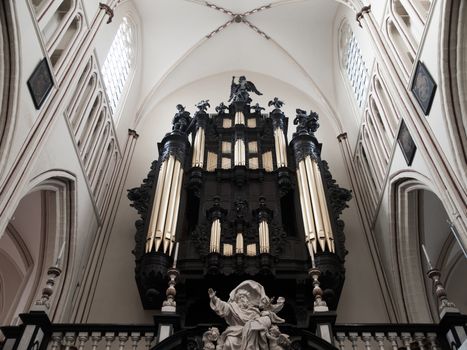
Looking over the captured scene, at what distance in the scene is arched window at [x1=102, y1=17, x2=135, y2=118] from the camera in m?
14.2

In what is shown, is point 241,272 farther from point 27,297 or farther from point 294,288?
point 27,297

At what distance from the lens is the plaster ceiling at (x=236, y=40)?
16.6m

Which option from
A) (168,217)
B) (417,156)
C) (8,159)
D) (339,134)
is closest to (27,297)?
(168,217)

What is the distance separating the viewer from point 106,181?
13578mm

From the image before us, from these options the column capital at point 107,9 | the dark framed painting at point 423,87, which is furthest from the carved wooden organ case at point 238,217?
the column capital at point 107,9

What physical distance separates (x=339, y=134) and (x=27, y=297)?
1002 cm

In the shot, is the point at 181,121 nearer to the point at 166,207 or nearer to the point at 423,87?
the point at 166,207

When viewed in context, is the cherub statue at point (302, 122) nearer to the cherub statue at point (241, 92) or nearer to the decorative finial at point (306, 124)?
the decorative finial at point (306, 124)

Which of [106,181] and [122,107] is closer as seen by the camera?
[106,181]

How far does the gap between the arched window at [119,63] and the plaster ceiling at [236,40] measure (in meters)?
0.85

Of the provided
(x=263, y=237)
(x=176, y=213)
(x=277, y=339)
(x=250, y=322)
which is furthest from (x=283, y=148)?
(x=277, y=339)

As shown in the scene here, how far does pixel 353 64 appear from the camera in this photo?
1503 cm

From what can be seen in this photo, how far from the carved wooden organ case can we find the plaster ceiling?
138 inches

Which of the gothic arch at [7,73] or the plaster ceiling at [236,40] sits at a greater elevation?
the plaster ceiling at [236,40]
